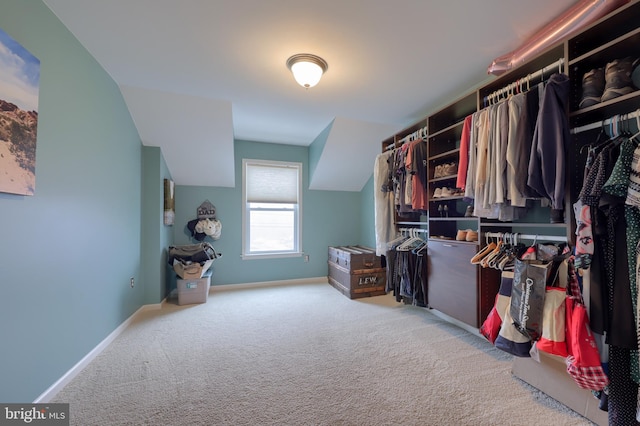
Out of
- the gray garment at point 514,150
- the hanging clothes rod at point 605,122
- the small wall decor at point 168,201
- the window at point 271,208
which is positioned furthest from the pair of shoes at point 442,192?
the small wall decor at point 168,201

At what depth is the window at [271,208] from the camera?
4.21 m

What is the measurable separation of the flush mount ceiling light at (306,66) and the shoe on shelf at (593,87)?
5.71ft

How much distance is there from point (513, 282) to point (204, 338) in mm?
2588

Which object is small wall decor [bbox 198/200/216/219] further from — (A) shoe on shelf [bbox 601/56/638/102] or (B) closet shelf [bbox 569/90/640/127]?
(A) shoe on shelf [bbox 601/56/638/102]

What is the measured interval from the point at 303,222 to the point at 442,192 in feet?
8.42

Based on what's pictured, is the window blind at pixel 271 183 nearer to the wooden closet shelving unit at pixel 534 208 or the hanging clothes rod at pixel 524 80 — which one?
the wooden closet shelving unit at pixel 534 208

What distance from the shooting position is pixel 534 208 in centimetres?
197

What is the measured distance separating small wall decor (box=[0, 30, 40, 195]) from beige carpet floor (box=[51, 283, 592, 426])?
1.37 metres

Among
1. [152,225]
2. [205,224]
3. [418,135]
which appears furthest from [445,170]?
[152,225]

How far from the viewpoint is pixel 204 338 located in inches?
91.9

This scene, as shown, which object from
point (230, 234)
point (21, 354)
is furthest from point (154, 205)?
point (21, 354)

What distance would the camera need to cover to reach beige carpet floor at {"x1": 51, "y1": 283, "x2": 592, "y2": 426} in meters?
1.40

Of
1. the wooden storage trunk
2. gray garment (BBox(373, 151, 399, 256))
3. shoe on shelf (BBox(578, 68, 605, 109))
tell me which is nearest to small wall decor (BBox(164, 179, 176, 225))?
the wooden storage trunk

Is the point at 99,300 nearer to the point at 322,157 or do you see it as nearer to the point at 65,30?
the point at 65,30
